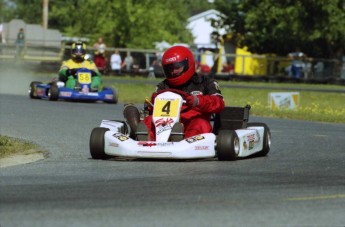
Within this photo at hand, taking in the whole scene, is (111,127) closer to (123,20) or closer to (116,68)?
(116,68)

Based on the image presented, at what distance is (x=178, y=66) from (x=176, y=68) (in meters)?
0.04

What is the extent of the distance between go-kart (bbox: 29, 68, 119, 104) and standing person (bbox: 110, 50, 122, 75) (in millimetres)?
21691

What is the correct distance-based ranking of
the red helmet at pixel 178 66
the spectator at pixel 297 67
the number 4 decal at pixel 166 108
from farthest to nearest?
1. the spectator at pixel 297 67
2. the red helmet at pixel 178 66
3. the number 4 decal at pixel 166 108

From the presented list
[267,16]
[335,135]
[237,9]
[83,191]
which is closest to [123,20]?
[237,9]

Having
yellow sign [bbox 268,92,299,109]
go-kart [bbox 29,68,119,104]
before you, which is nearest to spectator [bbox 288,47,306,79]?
yellow sign [bbox 268,92,299,109]

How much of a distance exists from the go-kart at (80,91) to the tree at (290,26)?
76.3 ft

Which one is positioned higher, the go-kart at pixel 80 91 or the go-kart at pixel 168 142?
the go-kart at pixel 168 142

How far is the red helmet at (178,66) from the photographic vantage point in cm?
1359

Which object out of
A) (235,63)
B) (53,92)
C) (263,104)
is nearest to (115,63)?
(235,63)

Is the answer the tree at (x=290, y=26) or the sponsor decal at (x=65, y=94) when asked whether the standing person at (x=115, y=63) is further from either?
the sponsor decal at (x=65, y=94)

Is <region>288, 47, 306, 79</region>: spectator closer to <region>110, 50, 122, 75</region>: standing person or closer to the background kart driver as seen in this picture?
<region>110, 50, 122, 75</region>: standing person

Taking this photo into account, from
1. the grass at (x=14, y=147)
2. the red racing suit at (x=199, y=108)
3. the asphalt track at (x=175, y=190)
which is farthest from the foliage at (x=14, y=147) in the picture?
the red racing suit at (x=199, y=108)

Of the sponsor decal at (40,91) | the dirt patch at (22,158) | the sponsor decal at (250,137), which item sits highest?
the sponsor decal at (250,137)

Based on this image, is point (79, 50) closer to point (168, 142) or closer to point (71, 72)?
point (71, 72)
